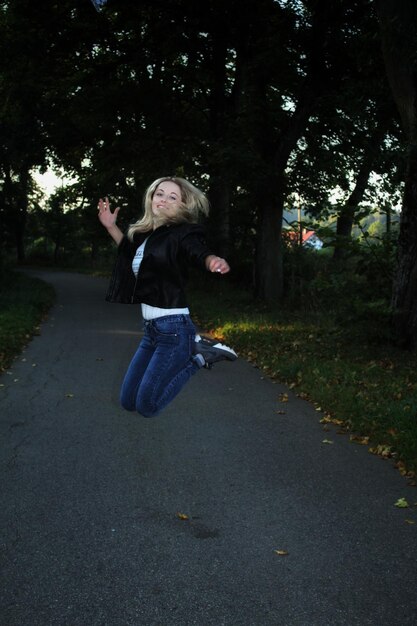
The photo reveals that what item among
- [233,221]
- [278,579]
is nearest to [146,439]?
[278,579]

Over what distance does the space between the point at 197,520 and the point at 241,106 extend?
16508 millimetres

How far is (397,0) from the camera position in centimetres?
925

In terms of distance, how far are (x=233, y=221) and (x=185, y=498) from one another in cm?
1822

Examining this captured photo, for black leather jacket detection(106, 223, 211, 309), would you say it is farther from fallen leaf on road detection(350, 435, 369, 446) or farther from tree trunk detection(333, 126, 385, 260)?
tree trunk detection(333, 126, 385, 260)

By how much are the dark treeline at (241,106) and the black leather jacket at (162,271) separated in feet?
20.8

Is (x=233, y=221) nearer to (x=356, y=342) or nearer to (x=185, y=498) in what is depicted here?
(x=356, y=342)

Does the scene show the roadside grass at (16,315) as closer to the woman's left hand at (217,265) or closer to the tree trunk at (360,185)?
the tree trunk at (360,185)

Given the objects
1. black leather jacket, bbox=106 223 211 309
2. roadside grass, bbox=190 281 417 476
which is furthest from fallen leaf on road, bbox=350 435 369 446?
black leather jacket, bbox=106 223 211 309

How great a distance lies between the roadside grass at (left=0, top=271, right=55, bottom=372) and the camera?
1146cm

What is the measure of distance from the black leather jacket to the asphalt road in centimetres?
154

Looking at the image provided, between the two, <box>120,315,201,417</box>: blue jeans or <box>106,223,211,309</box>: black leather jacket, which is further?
<box>120,315,201,417</box>: blue jeans

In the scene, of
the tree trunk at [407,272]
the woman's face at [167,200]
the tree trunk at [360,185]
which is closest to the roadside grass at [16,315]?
the woman's face at [167,200]

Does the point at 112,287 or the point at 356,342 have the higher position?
the point at 112,287

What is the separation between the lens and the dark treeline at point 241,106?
11.1m
